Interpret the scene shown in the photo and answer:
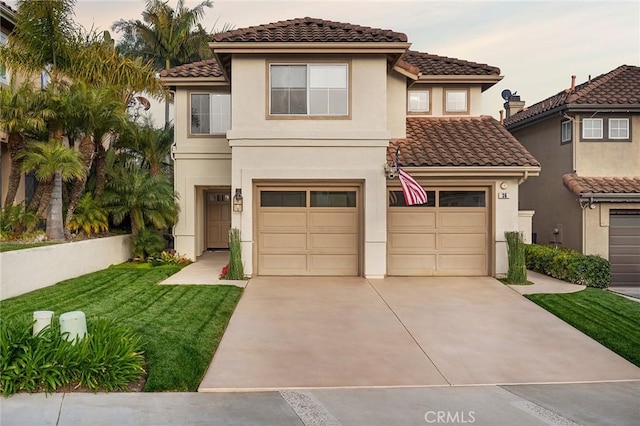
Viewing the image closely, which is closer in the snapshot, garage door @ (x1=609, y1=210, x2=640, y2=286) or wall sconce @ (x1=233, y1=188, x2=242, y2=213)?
wall sconce @ (x1=233, y1=188, x2=242, y2=213)

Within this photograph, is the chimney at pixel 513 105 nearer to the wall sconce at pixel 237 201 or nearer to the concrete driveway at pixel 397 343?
the concrete driveway at pixel 397 343

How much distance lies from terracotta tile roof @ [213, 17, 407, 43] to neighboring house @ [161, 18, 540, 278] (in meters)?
0.03

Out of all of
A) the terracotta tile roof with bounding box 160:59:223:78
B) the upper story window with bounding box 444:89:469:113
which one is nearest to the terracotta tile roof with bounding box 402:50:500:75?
the upper story window with bounding box 444:89:469:113

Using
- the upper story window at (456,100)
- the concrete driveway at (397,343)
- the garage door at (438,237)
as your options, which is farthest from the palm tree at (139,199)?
the upper story window at (456,100)

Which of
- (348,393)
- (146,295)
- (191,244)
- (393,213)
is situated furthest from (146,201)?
(348,393)

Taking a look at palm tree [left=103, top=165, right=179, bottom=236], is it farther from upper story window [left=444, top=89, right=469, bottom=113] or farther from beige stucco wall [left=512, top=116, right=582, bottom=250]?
beige stucco wall [left=512, top=116, right=582, bottom=250]

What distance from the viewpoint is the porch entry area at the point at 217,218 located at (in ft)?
58.4

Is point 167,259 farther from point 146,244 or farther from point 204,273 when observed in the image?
point 204,273

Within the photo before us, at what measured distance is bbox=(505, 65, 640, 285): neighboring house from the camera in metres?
15.1

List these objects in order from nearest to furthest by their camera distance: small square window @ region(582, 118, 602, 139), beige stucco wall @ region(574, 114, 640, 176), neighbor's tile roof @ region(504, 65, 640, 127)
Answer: neighbor's tile roof @ region(504, 65, 640, 127), beige stucco wall @ region(574, 114, 640, 176), small square window @ region(582, 118, 602, 139)

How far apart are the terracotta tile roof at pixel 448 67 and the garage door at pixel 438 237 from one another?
399 centimetres

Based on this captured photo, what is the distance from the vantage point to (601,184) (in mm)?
15211

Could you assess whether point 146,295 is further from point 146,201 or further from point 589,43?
point 589,43

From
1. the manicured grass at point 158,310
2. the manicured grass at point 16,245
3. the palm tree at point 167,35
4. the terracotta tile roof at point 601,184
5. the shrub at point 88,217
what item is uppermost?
the palm tree at point 167,35
